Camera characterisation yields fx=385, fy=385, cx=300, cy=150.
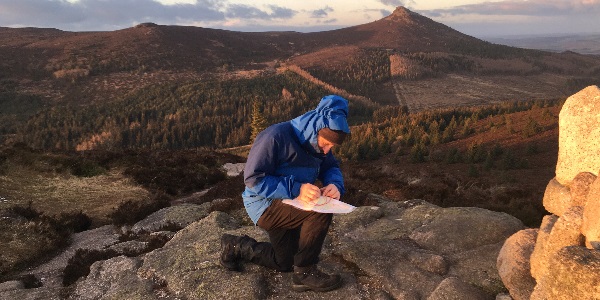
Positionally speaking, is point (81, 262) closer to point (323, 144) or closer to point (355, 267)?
point (355, 267)

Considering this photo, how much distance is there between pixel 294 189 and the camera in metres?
5.55

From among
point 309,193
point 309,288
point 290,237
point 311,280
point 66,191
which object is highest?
point 309,193

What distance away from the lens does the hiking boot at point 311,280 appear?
6500mm

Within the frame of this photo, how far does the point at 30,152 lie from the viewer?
2198cm

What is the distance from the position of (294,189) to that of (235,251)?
252 centimetres

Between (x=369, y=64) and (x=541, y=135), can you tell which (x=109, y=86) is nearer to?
(x=369, y=64)

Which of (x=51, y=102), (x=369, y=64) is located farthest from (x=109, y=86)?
(x=369, y=64)

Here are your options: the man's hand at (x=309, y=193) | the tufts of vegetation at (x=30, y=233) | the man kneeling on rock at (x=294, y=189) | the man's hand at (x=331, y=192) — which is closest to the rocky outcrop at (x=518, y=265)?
the man kneeling on rock at (x=294, y=189)

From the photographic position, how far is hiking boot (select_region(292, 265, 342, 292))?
21.3ft

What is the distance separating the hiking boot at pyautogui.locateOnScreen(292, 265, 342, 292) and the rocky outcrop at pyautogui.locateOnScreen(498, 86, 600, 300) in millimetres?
2981

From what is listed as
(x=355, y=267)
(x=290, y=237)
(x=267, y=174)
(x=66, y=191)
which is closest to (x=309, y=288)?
(x=290, y=237)

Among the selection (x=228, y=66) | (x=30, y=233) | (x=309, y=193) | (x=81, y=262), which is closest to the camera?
(x=309, y=193)

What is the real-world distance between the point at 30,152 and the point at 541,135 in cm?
4612

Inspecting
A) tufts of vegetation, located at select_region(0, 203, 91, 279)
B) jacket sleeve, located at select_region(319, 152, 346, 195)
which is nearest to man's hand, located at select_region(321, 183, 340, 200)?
jacket sleeve, located at select_region(319, 152, 346, 195)
